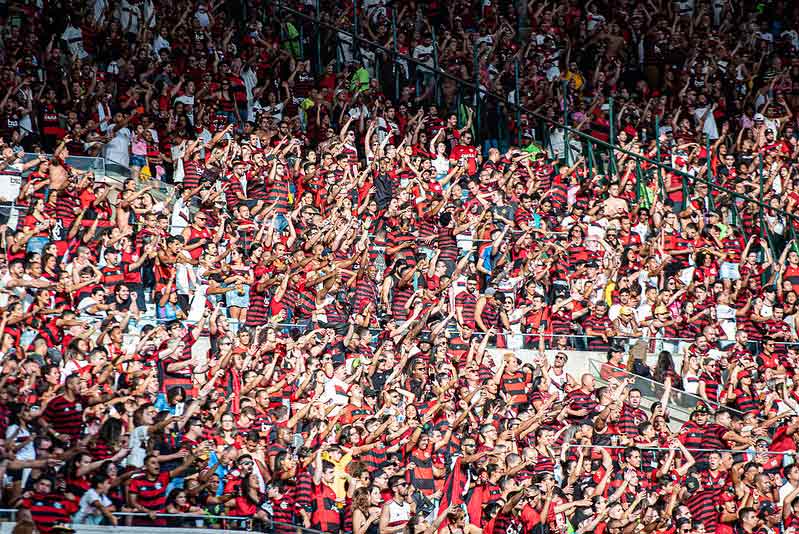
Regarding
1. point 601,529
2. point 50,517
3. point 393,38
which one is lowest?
point 601,529

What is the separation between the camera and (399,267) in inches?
750

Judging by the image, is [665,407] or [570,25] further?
[570,25]

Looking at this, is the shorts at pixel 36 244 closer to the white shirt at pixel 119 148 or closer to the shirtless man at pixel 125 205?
the shirtless man at pixel 125 205

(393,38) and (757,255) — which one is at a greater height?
(393,38)

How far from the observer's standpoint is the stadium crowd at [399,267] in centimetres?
1498

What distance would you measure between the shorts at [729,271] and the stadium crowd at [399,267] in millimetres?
43

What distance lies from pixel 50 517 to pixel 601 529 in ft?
19.1

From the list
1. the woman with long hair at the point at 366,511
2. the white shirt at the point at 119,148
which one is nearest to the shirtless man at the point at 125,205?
the white shirt at the point at 119,148

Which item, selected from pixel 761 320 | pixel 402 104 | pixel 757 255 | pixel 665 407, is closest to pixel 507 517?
pixel 665 407

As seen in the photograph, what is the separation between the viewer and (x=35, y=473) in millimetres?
13148

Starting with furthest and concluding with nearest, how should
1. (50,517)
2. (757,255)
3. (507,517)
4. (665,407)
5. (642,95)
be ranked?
(642,95) < (757,255) < (665,407) < (507,517) < (50,517)

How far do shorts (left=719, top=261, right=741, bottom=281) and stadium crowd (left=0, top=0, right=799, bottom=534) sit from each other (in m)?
0.04

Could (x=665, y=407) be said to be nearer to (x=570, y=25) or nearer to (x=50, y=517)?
(x=50, y=517)

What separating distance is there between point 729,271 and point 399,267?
16.2 ft
